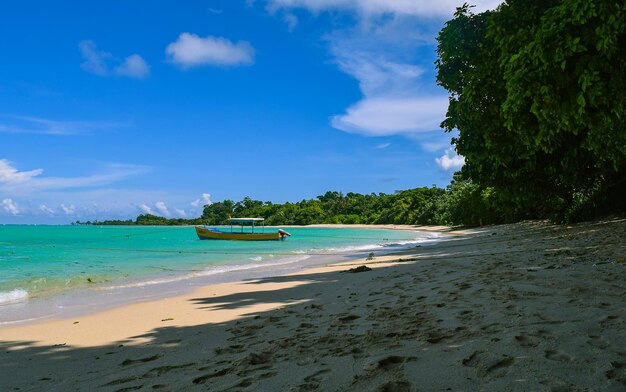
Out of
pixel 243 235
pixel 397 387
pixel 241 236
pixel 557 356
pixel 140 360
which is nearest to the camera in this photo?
pixel 397 387

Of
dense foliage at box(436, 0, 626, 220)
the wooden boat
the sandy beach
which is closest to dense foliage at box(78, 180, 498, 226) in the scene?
the wooden boat

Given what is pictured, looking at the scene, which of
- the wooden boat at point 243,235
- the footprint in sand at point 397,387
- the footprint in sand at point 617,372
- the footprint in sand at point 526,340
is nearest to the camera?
the footprint in sand at point 617,372

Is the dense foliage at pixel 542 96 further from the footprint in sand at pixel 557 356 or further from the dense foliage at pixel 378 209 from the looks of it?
the dense foliage at pixel 378 209

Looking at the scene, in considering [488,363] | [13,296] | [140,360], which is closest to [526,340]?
[488,363]

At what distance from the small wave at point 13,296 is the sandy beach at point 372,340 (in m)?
4.50

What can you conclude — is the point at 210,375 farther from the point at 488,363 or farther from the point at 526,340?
the point at 526,340

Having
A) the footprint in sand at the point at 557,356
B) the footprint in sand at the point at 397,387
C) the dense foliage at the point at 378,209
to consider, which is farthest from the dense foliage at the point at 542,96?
the dense foliage at the point at 378,209

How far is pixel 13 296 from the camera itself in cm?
1188

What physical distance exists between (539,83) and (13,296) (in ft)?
46.3

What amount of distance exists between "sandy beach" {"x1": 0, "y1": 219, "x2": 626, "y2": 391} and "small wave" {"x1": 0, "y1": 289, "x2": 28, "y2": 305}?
4504 mm

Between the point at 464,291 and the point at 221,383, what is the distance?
13.0 ft

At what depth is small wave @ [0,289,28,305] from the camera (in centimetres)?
1107

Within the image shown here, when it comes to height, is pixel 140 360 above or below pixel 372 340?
below

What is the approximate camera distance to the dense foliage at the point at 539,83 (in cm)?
681
